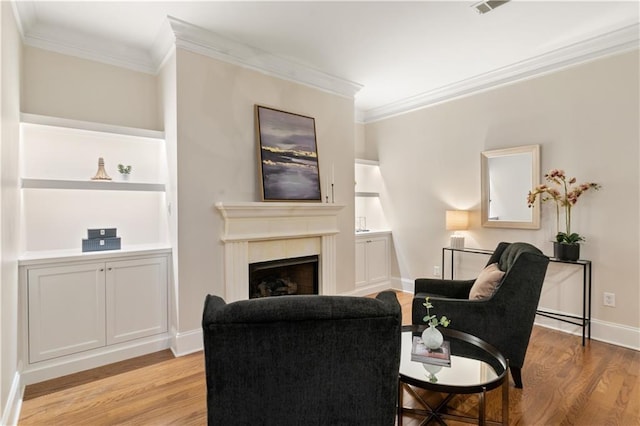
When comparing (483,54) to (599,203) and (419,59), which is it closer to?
(419,59)

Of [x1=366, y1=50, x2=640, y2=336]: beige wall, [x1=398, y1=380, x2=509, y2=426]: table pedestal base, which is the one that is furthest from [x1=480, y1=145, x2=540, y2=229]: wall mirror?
[x1=398, y1=380, x2=509, y2=426]: table pedestal base

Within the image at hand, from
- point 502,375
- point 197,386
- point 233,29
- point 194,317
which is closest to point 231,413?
point 502,375

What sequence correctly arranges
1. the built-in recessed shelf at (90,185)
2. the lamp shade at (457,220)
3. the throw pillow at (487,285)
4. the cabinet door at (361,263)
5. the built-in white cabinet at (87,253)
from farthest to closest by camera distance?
the cabinet door at (361,263)
the lamp shade at (457,220)
the built-in recessed shelf at (90,185)
the built-in white cabinet at (87,253)
the throw pillow at (487,285)

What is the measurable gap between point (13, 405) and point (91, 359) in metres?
0.65

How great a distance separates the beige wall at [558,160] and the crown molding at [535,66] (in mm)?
74

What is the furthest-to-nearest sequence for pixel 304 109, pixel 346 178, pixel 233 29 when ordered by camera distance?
pixel 346 178 → pixel 304 109 → pixel 233 29

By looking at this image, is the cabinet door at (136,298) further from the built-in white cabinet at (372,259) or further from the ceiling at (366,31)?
the built-in white cabinet at (372,259)

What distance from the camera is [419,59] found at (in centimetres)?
350

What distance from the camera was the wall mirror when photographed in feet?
11.7

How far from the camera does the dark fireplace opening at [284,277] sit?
3.41m

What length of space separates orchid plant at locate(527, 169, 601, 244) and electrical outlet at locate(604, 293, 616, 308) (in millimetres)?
537

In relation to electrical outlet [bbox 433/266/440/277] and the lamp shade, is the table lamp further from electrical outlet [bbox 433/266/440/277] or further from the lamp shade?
electrical outlet [bbox 433/266/440/277]

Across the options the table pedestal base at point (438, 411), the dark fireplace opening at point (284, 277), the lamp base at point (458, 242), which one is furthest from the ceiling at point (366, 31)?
the table pedestal base at point (438, 411)

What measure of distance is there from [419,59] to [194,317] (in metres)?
3.33
